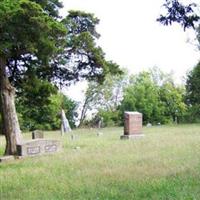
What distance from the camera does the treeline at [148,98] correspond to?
69.0 metres

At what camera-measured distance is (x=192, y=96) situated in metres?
67.9

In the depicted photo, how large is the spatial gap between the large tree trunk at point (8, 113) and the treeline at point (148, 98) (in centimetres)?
4486

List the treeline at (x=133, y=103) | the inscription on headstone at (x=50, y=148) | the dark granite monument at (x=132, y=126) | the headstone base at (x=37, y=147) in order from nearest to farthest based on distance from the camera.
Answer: the headstone base at (x=37, y=147)
the inscription on headstone at (x=50, y=148)
the dark granite monument at (x=132, y=126)
the treeline at (x=133, y=103)

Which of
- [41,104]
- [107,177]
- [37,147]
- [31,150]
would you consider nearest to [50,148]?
[37,147]

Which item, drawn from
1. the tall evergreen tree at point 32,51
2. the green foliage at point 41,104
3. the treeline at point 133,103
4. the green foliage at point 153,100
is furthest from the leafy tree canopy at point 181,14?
the green foliage at point 153,100

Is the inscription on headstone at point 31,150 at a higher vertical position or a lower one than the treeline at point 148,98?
lower

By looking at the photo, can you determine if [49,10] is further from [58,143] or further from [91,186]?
[91,186]

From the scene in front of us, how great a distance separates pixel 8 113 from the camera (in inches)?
840

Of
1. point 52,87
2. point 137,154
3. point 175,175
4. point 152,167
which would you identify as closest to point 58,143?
point 52,87

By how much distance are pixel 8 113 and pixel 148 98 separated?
5017 centimetres

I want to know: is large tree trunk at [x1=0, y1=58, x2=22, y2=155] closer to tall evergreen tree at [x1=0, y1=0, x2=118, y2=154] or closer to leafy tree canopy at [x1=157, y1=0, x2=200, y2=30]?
tall evergreen tree at [x1=0, y1=0, x2=118, y2=154]

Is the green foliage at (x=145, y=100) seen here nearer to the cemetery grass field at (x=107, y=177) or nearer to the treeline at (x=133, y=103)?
the treeline at (x=133, y=103)

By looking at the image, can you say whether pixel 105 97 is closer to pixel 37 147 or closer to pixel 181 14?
pixel 37 147

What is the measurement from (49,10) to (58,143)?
5.74 m
